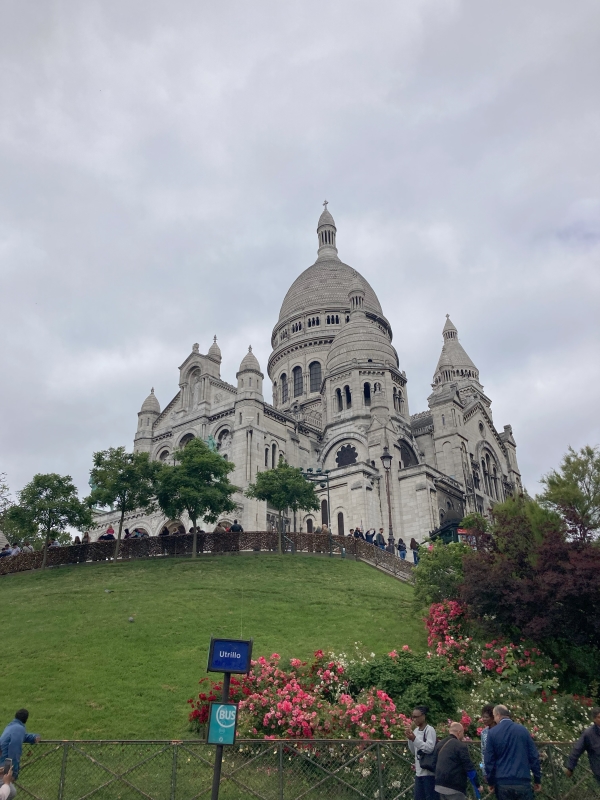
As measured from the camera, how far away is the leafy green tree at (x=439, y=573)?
22031 millimetres

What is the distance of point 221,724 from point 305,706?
4.52 meters

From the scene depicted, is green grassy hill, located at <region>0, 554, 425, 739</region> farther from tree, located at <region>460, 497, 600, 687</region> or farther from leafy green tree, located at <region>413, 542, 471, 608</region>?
tree, located at <region>460, 497, 600, 687</region>

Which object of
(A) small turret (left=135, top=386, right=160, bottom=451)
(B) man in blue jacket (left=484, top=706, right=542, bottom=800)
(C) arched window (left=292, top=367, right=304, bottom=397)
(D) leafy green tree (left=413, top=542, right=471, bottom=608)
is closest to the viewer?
(B) man in blue jacket (left=484, top=706, right=542, bottom=800)

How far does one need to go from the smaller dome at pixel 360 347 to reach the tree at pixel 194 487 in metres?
28.0

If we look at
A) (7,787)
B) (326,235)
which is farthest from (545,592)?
(326,235)

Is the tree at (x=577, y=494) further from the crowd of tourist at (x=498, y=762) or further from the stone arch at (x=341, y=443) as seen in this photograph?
the stone arch at (x=341, y=443)

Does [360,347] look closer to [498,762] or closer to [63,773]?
[63,773]

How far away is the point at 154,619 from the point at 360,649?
22.8 ft

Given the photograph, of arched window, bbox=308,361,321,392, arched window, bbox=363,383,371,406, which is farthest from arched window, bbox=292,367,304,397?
arched window, bbox=363,383,371,406

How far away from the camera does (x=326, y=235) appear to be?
92938 mm

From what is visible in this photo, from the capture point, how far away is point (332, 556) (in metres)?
34.6

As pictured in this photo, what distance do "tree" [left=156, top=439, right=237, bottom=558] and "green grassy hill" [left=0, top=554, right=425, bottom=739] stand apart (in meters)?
3.49

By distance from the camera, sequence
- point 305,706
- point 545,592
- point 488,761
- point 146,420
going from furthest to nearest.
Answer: point 146,420, point 545,592, point 305,706, point 488,761

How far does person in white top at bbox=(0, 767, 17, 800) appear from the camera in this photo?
921 cm
